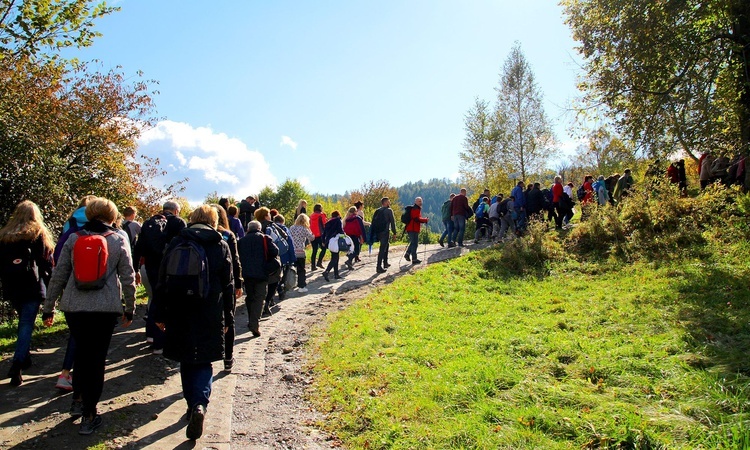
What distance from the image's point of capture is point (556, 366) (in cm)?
541

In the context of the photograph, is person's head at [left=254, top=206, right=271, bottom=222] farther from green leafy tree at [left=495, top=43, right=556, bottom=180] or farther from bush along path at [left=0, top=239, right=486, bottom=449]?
green leafy tree at [left=495, top=43, right=556, bottom=180]

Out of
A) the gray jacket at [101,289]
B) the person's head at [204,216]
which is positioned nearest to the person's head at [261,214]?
the person's head at [204,216]

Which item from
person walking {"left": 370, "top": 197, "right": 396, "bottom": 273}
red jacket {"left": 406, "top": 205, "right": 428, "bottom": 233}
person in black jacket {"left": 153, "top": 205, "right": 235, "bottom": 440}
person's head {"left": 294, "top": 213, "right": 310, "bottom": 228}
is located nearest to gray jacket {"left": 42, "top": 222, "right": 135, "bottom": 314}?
person in black jacket {"left": 153, "top": 205, "right": 235, "bottom": 440}

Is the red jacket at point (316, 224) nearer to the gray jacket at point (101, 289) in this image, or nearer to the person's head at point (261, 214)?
the person's head at point (261, 214)

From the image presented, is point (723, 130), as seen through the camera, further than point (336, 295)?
Yes

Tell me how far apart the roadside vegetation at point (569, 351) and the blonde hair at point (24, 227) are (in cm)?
392

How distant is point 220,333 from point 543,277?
8219mm

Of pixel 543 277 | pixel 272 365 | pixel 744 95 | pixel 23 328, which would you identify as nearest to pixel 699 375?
pixel 272 365

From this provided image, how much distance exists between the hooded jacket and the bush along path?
0.79 metres

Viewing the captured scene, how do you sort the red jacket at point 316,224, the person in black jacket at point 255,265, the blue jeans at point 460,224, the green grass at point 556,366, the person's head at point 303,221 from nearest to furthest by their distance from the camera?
the green grass at point 556,366 < the person in black jacket at point 255,265 < the person's head at point 303,221 < the red jacket at point 316,224 < the blue jeans at point 460,224

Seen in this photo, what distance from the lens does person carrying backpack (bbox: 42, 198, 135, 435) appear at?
14.7 ft

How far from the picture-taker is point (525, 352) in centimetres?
607

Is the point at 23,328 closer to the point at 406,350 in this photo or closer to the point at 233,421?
the point at 233,421

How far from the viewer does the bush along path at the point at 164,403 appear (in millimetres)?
4427
